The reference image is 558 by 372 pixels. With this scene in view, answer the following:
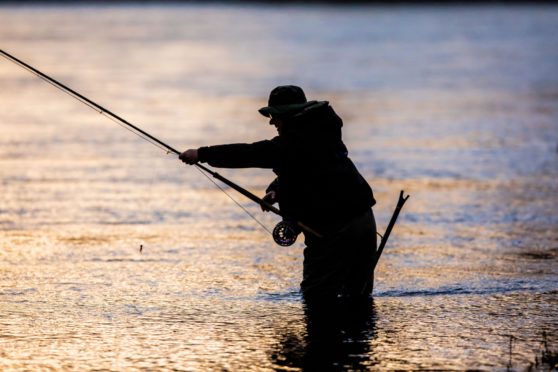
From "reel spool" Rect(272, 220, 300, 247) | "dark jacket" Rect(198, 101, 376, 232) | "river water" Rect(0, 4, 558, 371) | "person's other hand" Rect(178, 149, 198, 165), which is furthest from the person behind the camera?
"reel spool" Rect(272, 220, 300, 247)

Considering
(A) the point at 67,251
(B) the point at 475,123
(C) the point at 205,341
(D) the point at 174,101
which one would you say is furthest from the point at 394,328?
(D) the point at 174,101

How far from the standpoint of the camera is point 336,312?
25.4ft

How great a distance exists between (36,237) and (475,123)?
33.5ft

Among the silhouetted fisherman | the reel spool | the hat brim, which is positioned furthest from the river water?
the hat brim

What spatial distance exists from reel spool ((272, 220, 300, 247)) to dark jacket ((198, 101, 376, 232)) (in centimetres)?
8

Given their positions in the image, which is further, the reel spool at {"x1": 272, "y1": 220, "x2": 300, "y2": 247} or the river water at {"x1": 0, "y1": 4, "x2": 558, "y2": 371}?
the reel spool at {"x1": 272, "y1": 220, "x2": 300, "y2": 247}

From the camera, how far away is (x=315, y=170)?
25.6 feet

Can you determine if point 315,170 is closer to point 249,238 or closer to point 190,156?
point 190,156

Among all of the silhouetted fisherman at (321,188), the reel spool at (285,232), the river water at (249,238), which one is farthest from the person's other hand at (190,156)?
the river water at (249,238)

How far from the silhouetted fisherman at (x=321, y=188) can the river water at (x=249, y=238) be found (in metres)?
0.29

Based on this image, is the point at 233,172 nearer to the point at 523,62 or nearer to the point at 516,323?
the point at 516,323

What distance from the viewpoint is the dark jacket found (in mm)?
7738

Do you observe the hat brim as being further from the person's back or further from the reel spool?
the reel spool

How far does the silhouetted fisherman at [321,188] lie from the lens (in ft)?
25.5
